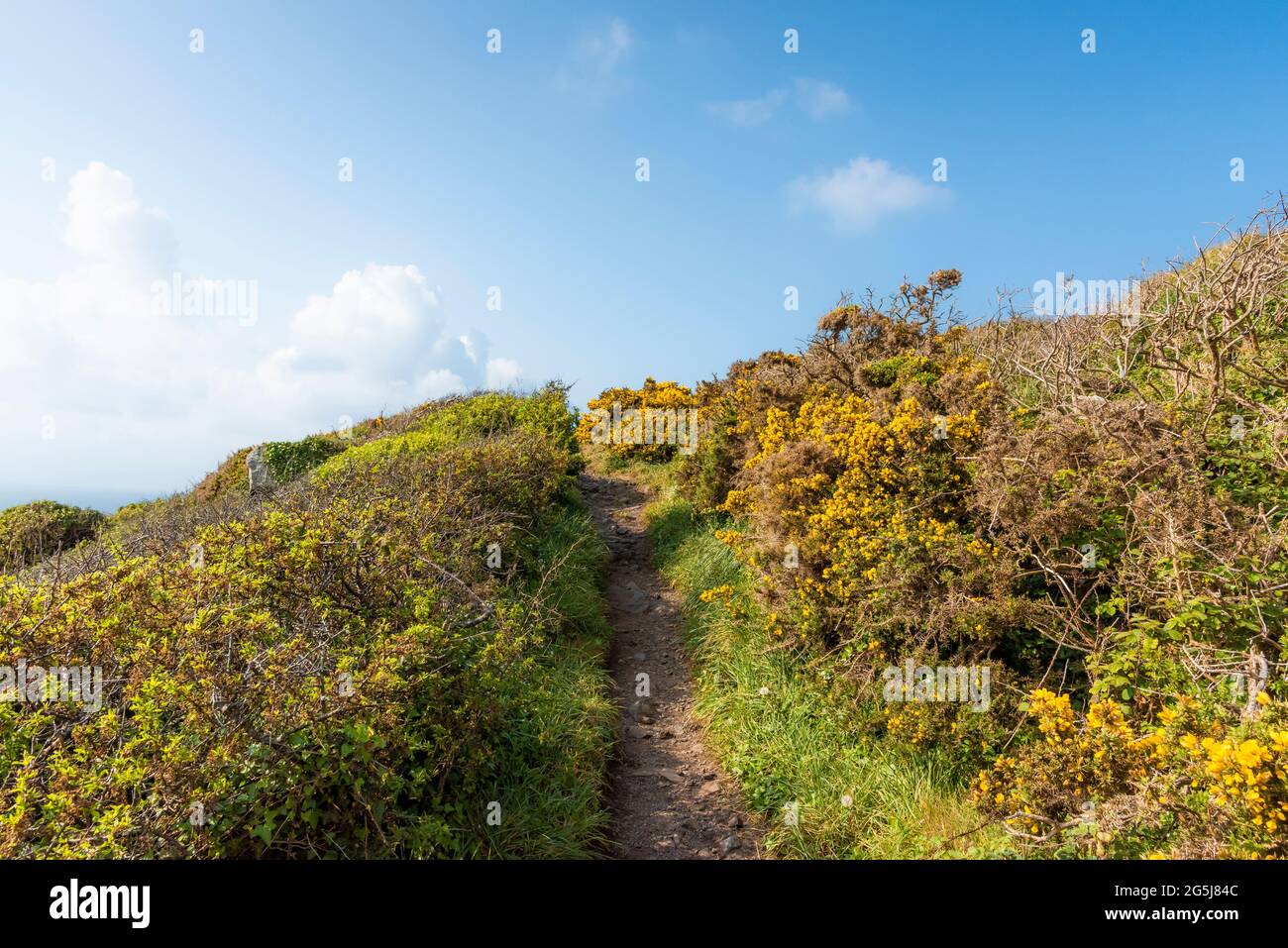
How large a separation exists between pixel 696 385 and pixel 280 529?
1143cm

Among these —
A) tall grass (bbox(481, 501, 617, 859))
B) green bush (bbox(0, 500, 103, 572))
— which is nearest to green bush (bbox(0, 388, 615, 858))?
tall grass (bbox(481, 501, 617, 859))

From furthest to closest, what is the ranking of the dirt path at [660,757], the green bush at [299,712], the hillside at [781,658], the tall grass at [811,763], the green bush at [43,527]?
1. the green bush at [43,527]
2. the dirt path at [660,757]
3. the tall grass at [811,763]
4. the hillside at [781,658]
5. the green bush at [299,712]

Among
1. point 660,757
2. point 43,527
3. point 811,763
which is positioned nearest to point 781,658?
point 811,763

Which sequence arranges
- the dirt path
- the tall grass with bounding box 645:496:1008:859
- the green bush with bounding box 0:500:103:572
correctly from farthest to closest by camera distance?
the green bush with bounding box 0:500:103:572 → the dirt path → the tall grass with bounding box 645:496:1008:859

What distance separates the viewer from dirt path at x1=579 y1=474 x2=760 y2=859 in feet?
16.5

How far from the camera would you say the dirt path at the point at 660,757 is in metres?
5.02

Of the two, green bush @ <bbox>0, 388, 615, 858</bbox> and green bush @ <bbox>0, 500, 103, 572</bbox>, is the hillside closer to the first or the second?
green bush @ <bbox>0, 388, 615, 858</bbox>

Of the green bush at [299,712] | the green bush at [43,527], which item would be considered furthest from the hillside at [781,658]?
the green bush at [43,527]

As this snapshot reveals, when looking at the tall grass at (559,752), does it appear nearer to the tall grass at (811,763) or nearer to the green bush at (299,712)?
the green bush at (299,712)

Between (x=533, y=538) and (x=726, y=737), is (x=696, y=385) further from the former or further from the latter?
(x=726, y=737)

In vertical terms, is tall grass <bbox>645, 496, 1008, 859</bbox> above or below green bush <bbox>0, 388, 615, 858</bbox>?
below

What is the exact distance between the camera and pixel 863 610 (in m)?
5.84

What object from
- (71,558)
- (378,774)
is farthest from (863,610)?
(71,558)
